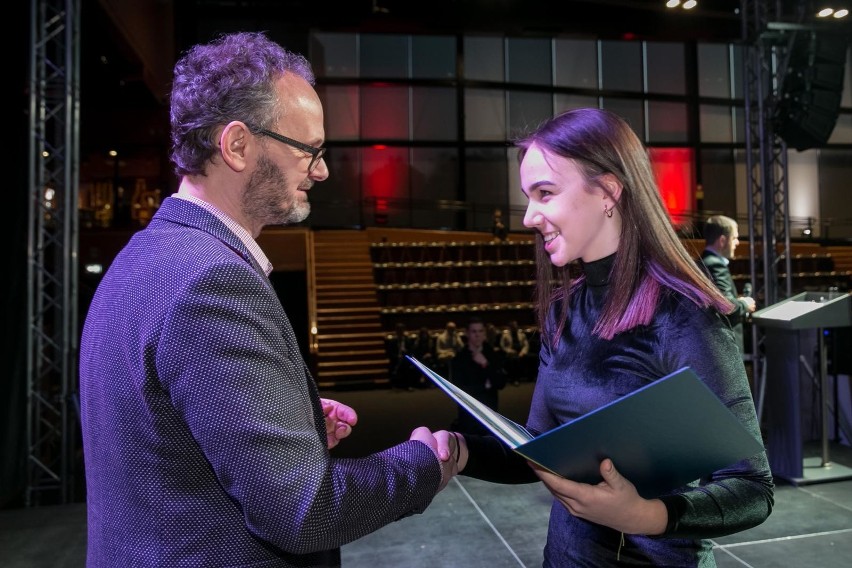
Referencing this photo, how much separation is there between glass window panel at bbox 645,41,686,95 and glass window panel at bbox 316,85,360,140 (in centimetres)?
796

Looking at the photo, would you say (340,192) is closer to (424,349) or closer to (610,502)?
(424,349)

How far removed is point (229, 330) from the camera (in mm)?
896

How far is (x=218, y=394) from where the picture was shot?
0.88 metres

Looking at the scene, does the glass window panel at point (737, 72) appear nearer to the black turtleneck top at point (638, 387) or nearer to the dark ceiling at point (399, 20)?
the dark ceiling at point (399, 20)

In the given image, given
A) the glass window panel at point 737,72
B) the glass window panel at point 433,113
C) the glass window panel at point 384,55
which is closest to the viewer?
the glass window panel at point 384,55

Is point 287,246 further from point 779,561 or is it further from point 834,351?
point 779,561

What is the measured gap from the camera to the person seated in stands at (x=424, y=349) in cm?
1053

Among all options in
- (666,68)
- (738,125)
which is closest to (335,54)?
(666,68)

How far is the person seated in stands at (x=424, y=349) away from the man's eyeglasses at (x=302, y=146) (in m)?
9.31

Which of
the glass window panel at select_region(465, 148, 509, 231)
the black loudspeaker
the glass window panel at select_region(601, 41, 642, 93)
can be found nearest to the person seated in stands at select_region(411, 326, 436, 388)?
the black loudspeaker

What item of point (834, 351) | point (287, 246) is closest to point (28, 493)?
point (834, 351)

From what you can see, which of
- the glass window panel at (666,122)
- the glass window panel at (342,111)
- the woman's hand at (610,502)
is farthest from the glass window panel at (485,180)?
the woman's hand at (610,502)

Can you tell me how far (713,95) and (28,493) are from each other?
18.3m

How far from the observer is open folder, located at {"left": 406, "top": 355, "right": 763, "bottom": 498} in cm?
86
